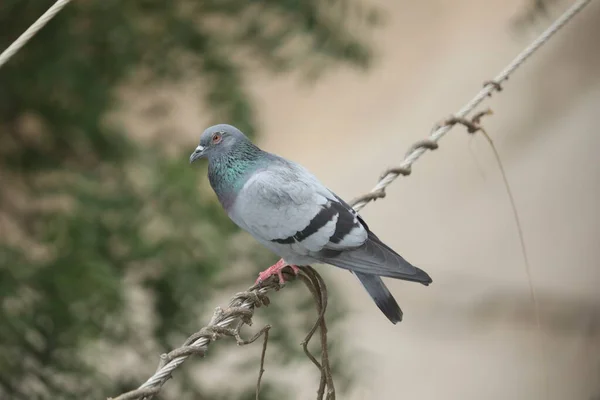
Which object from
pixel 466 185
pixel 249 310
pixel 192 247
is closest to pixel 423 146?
pixel 249 310

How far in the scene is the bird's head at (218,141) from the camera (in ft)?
2.83

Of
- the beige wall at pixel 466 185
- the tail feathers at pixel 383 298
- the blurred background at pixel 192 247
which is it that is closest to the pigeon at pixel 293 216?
the tail feathers at pixel 383 298

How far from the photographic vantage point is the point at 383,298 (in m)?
0.81

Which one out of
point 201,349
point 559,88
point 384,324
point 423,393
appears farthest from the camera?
point 559,88

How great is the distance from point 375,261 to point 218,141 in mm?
229

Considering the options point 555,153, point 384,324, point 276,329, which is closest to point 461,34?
point 555,153

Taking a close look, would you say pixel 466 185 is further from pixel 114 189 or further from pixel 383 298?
pixel 383 298

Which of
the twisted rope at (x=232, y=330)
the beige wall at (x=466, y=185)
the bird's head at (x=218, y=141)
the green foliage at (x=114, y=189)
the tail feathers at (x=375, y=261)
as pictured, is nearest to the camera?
the twisted rope at (x=232, y=330)

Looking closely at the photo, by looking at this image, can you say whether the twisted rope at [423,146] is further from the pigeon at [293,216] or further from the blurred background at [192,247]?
the blurred background at [192,247]

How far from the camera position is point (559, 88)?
348 centimetres

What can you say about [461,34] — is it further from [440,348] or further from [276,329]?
[276,329]

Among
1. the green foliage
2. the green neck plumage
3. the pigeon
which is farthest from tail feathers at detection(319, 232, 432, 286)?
the green foliage

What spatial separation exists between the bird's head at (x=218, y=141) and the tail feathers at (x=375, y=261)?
17 cm

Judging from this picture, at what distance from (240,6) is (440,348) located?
159 centimetres
